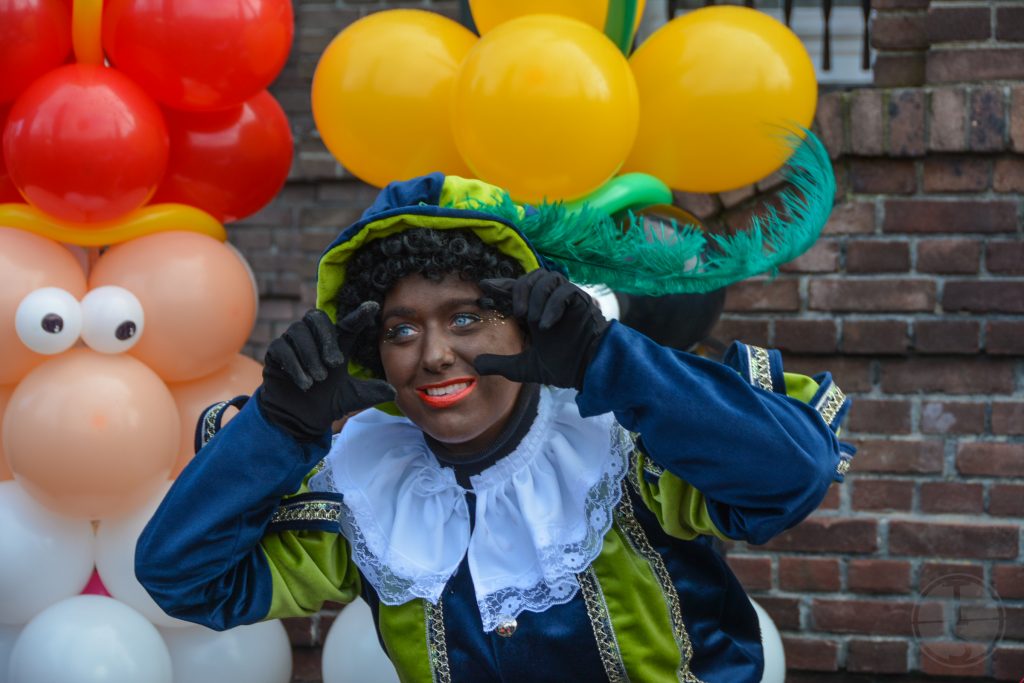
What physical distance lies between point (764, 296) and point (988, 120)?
24.7 inches

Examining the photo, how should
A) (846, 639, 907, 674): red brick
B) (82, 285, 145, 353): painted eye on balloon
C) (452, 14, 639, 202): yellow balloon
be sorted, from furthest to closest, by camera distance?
(846, 639, 907, 674): red brick, (82, 285, 145, 353): painted eye on balloon, (452, 14, 639, 202): yellow balloon

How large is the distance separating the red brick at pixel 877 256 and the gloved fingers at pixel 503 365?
1451 mm

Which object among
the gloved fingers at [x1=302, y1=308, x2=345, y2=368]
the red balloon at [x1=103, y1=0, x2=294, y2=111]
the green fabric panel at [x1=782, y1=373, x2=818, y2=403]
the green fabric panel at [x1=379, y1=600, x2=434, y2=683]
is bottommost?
the green fabric panel at [x1=379, y1=600, x2=434, y2=683]

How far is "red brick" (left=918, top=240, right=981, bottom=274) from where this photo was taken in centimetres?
298

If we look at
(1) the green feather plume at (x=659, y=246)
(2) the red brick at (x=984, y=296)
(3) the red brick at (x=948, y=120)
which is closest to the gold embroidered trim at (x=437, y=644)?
(1) the green feather plume at (x=659, y=246)

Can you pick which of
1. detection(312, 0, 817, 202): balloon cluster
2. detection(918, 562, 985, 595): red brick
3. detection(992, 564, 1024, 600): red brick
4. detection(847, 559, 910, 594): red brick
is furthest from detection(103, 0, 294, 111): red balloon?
detection(992, 564, 1024, 600): red brick

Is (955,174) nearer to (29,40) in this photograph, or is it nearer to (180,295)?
(180,295)

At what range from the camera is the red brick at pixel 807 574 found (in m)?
3.06

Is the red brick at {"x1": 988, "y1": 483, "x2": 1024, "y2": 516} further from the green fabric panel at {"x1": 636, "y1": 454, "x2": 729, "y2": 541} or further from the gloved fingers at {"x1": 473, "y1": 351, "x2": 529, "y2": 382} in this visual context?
the gloved fingers at {"x1": 473, "y1": 351, "x2": 529, "y2": 382}

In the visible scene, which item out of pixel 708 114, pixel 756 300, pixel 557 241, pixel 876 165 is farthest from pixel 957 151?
pixel 557 241

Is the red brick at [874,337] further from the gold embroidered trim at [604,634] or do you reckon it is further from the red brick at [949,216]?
the gold embroidered trim at [604,634]

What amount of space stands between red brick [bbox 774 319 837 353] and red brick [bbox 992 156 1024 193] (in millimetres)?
479

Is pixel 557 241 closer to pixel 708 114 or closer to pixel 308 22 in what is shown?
pixel 708 114

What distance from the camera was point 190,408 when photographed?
104 inches
